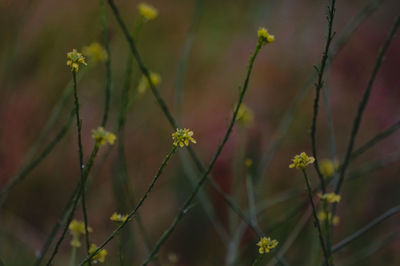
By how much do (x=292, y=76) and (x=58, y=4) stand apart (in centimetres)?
141

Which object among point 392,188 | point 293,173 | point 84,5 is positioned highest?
point 84,5

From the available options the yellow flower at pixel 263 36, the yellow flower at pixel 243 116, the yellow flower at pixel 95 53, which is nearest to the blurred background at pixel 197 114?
the yellow flower at pixel 243 116

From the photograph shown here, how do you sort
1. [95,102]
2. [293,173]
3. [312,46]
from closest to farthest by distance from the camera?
→ [293,173] < [95,102] < [312,46]

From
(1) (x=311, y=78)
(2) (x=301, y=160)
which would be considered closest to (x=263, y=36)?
(2) (x=301, y=160)

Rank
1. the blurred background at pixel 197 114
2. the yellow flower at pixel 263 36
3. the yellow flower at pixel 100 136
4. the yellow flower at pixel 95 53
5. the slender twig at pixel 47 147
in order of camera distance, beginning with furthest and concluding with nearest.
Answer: the blurred background at pixel 197 114, the yellow flower at pixel 95 53, the slender twig at pixel 47 147, the yellow flower at pixel 263 36, the yellow flower at pixel 100 136

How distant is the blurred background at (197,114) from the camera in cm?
188

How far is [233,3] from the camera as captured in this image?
3250 millimetres

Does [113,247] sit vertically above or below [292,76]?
below

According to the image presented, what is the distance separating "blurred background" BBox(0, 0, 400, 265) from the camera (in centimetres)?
188

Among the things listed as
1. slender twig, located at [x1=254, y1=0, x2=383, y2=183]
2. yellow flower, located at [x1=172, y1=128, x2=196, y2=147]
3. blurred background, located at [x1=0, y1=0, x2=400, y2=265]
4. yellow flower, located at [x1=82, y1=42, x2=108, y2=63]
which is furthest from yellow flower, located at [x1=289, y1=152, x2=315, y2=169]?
blurred background, located at [x1=0, y1=0, x2=400, y2=265]

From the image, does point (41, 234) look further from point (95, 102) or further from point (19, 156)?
point (95, 102)

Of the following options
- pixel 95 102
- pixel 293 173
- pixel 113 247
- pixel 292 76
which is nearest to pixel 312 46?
pixel 292 76

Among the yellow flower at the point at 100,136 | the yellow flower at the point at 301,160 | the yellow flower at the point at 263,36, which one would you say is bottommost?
the yellow flower at the point at 301,160

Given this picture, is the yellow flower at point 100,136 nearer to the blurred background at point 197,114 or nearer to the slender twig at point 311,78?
the slender twig at point 311,78
